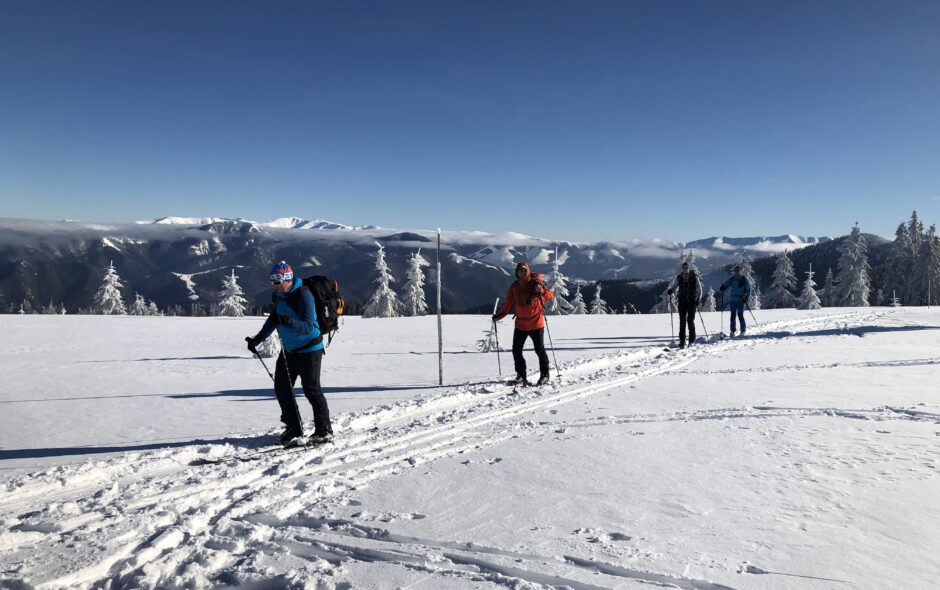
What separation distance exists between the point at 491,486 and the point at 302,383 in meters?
2.82

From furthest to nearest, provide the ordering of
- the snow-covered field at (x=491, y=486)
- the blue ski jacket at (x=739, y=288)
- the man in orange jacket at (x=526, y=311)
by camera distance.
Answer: the blue ski jacket at (x=739, y=288)
the man in orange jacket at (x=526, y=311)
the snow-covered field at (x=491, y=486)

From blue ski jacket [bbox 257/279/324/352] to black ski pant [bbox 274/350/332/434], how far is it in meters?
0.11

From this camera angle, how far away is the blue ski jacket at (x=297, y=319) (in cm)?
579

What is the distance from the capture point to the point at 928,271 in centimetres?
5316

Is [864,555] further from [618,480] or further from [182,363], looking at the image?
[182,363]

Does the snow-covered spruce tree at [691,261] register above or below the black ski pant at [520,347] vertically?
above

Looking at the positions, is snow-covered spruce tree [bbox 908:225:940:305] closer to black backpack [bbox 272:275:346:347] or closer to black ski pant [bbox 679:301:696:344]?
black ski pant [bbox 679:301:696:344]

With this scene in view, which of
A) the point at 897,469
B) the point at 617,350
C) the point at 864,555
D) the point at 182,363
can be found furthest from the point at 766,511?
the point at 182,363

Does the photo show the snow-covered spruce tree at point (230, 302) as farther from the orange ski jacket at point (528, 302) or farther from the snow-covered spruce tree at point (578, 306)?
the orange ski jacket at point (528, 302)

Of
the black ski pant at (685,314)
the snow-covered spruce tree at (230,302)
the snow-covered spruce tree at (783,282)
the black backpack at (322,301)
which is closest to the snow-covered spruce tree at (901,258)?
the snow-covered spruce tree at (783,282)

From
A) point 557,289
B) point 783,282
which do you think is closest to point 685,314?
point 557,289

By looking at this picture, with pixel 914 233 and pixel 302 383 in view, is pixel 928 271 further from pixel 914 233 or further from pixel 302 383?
pixel 302 383

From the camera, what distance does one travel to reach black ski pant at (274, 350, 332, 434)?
594cm

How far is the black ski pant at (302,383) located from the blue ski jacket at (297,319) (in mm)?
106
